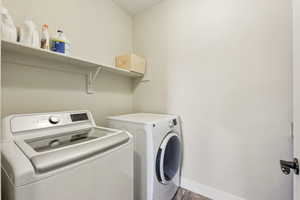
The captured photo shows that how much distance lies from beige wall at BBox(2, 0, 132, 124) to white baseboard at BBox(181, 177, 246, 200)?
130 centimetres

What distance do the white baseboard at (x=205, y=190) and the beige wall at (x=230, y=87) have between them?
4cm

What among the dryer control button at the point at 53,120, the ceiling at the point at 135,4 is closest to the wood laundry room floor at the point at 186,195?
the dryer control button at the point at 53,120

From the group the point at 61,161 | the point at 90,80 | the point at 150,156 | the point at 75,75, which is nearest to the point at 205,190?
the point at 150,156

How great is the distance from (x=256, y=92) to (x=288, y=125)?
370 mm

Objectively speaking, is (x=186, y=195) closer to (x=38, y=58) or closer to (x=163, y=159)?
(x=163, y=159)

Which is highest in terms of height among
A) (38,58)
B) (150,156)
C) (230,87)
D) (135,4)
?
(135,4)

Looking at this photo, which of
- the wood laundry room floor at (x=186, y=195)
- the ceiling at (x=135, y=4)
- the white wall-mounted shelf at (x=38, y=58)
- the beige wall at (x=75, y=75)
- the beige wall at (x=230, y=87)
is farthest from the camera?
the ceiling at (x=135, y=4)

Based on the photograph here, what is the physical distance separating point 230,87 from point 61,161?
1.57 metres

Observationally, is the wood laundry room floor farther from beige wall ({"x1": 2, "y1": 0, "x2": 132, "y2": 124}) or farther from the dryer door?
beige wall ({"x1": 2, "y1": 0, "x2": 132, "y2": 124})

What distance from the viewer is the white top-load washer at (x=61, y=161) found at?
1.83 feet

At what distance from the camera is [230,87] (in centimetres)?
146

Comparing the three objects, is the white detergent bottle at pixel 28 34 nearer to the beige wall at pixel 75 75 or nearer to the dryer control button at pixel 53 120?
the beige wall at pixel 75 75

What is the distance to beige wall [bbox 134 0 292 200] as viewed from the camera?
124cm

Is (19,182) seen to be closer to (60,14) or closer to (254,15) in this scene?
(60,14)
